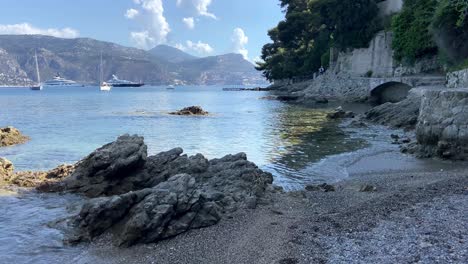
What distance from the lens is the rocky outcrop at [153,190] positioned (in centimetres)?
1012

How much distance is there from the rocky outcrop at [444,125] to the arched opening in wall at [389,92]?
105 feet

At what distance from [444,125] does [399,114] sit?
14.9 m

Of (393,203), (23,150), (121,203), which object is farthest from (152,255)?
(23,150)

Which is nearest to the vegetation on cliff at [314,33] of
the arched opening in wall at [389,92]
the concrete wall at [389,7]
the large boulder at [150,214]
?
the concrete wall at [389,7]

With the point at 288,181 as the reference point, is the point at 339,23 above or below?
above

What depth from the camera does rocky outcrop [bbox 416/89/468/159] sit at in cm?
1745

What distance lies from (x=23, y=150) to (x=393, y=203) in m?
21.2

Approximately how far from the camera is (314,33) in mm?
92750

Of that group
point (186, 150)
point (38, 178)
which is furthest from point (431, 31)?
point (38, 178)

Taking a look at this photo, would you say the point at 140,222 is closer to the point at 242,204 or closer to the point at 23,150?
the point at 242,204

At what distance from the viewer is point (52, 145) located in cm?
2675

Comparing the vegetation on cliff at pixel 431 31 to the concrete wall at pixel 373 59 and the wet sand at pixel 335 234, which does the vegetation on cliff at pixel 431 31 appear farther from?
the wet sand at pixel 335 234

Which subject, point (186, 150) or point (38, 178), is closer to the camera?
point (38, 178)

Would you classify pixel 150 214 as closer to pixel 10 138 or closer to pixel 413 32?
pixel 10 138
